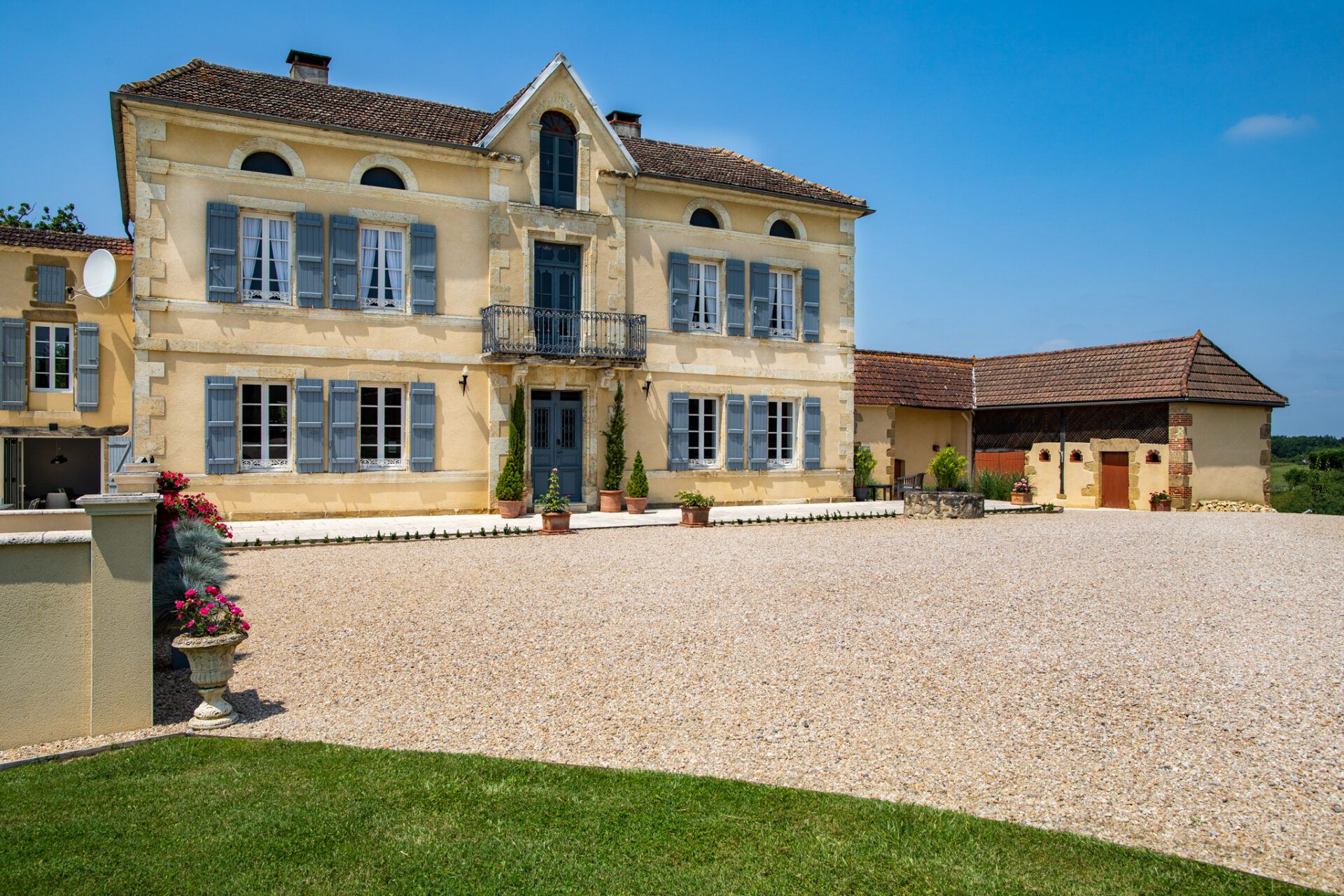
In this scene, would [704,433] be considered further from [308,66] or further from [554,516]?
[308,66]

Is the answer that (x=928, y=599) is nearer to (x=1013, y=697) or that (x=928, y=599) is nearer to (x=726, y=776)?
(x=1013, y=697)

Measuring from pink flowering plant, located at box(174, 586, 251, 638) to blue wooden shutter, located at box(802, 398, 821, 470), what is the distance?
16262 millimetres

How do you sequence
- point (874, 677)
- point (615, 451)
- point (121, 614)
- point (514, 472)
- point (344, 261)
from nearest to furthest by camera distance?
point (121, 614)
point (874, 677)
point (344, 261)
point (514, 472)
point (615, 451)

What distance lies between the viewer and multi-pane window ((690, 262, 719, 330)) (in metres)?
19.7

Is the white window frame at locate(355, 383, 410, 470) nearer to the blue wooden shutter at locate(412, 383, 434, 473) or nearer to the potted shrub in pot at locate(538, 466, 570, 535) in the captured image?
the blue wooden shutter at locate(412, 383, 434, 473)

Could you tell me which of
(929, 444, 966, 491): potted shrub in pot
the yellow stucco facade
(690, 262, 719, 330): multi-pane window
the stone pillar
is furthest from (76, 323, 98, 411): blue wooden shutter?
(929, 444, 966, 491): potted shrub in pot

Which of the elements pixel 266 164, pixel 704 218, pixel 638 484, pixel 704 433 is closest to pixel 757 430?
pixel 704 433

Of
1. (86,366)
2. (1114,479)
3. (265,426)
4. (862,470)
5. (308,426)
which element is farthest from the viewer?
(1114,479)

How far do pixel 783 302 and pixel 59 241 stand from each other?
1521cm

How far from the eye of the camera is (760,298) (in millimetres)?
20203

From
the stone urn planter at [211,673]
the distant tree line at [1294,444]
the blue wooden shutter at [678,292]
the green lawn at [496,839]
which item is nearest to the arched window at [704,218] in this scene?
the blue wooden shutter at [678,292]

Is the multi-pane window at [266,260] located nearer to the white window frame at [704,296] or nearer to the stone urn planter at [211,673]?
the white window frame at [704,296]

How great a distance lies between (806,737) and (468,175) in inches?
582

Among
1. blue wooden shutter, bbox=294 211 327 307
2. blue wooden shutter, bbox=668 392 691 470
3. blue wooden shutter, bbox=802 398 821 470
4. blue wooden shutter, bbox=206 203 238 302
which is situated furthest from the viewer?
blue wooden shutter, bbox=802 398 821 470
